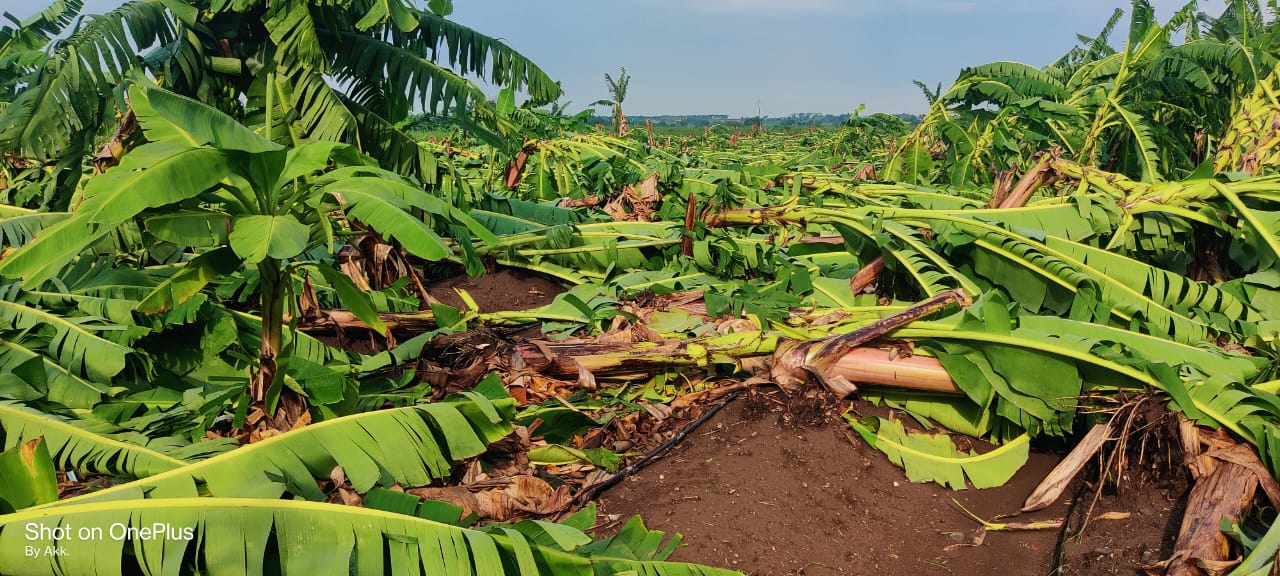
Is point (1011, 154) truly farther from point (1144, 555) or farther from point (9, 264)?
point (9, 264)

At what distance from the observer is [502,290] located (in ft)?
19.5

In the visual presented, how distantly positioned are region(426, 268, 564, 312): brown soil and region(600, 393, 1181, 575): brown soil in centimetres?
268

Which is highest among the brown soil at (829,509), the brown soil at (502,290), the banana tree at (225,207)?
the banana tree at (225,207)

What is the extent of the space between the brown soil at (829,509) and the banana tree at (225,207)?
1.22 m

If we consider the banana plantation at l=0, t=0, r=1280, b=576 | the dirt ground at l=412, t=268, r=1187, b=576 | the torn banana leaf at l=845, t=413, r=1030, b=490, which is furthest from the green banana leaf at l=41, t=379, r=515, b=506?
the torn banana leaf at l=845, t=413, r=1030, b=490

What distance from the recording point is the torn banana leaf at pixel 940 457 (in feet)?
10.2

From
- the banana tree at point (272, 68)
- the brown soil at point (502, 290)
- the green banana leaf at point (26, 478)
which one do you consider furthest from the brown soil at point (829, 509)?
the banana tree at point (272, 68)

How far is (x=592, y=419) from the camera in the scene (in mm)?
3432

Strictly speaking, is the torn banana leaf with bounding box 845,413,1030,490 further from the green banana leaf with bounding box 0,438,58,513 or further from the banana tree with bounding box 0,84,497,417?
the green banana leaf with bounding box 0,438,58,513

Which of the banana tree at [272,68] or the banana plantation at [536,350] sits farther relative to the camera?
the banana tree at [272,68]

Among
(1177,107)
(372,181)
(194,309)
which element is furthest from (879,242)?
(1177,107)

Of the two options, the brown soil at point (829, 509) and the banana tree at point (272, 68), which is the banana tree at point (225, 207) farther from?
the banana tree at point (272, 68)

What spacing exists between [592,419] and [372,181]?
1397 millimetres

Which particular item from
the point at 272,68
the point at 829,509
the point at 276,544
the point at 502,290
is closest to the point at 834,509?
the point at 829,509
